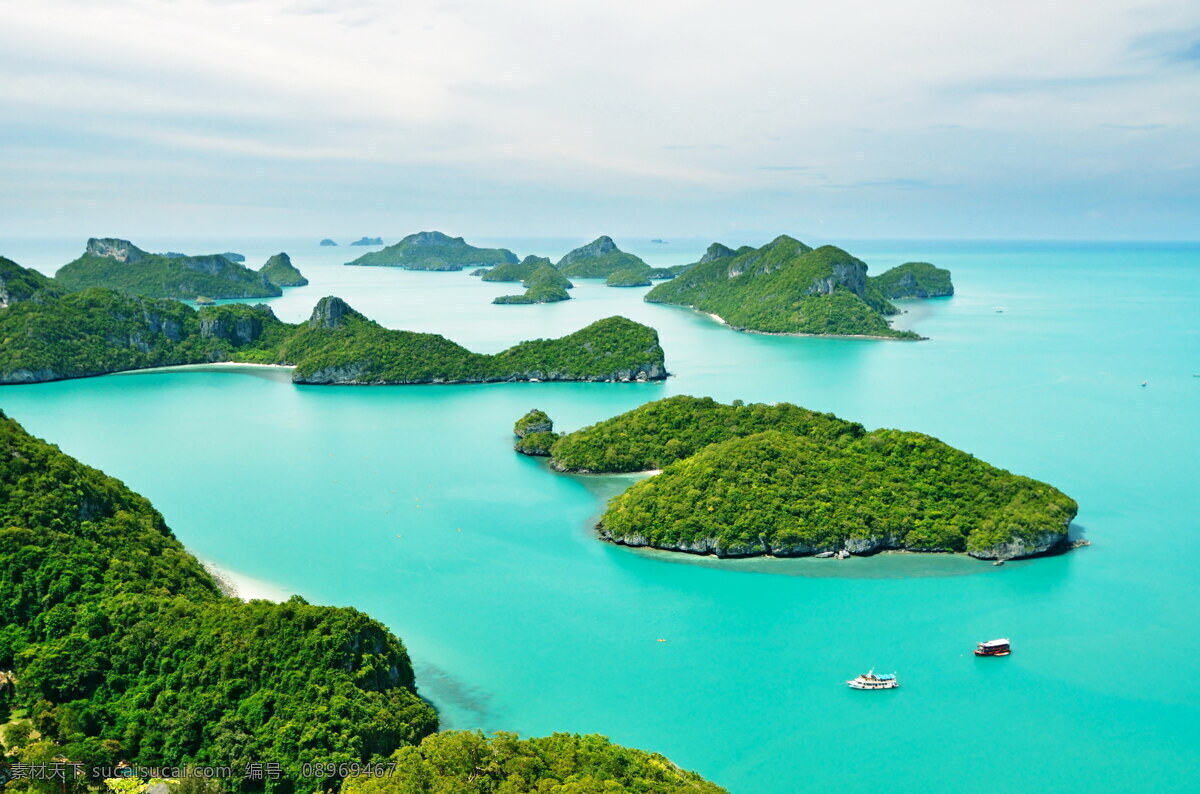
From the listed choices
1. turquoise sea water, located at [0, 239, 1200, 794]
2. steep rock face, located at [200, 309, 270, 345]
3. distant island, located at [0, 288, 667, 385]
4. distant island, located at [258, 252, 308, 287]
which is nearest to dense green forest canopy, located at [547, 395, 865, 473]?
turquoise sea water, located at [0, 239, 1200, 794]

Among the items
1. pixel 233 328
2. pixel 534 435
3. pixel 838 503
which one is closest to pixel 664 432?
pixel 534 435

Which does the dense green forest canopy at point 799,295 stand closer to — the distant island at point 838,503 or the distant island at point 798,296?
the distant island at point 798,296

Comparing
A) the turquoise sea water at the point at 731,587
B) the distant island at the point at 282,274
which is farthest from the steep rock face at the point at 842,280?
the distant island at the point at 282,274

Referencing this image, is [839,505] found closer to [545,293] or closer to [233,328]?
[233,328]

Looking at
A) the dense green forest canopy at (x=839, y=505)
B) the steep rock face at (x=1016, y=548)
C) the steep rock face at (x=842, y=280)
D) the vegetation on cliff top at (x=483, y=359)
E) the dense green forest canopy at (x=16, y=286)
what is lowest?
the steep rock face at (x=1016, y=548)

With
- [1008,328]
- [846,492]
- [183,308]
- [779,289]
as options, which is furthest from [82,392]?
[1008,328]

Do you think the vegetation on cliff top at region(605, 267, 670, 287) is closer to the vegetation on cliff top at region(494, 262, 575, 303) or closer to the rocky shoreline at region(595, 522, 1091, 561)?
the vegetation on cliff top at region(494, 262, 575, 303)
